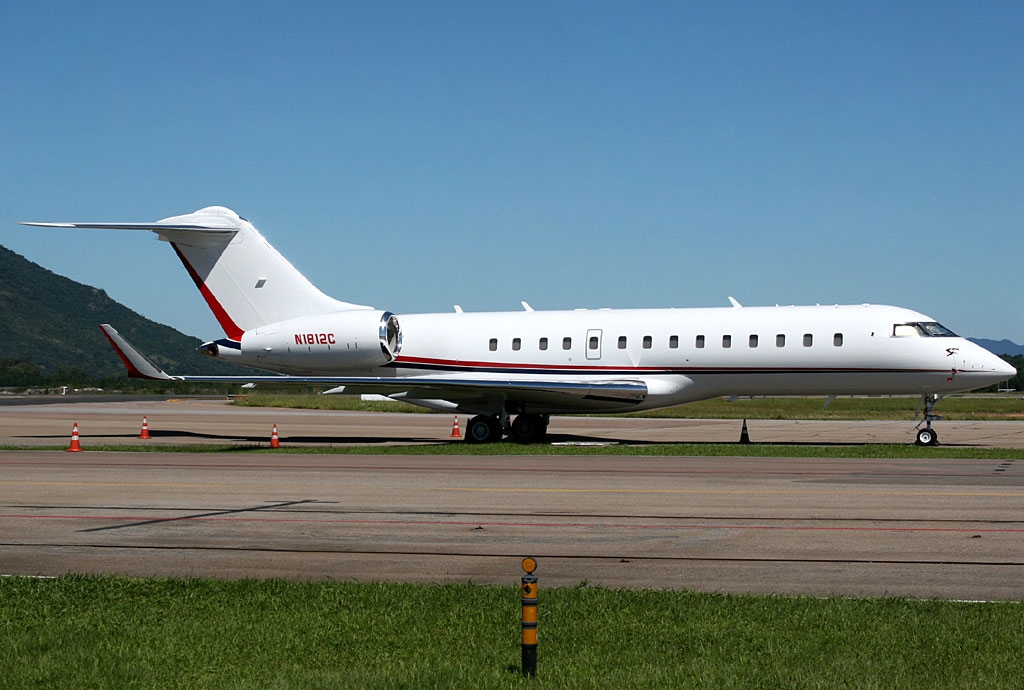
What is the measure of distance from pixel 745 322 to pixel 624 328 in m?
3.29

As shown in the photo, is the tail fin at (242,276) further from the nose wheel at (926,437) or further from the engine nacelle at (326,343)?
the nose wheel at (926,437)

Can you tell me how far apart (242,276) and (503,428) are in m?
8.67

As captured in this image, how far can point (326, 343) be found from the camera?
98.4ft

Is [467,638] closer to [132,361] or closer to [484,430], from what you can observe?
[132,361]

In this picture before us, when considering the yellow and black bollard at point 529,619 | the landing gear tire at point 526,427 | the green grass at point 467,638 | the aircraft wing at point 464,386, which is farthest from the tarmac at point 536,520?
the landing gear tire at point 526,427

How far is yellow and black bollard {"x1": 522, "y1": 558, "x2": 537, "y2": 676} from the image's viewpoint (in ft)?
19.8

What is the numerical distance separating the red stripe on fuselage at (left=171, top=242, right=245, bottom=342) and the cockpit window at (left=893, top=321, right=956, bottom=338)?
17.8 m

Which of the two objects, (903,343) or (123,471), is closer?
(123,471)

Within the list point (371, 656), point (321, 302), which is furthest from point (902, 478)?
point (321, 302)

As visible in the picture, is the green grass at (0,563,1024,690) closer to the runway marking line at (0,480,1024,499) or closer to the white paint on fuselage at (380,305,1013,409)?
the runway marking line at (0,480,1024,499)

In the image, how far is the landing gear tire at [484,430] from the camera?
29.9 m

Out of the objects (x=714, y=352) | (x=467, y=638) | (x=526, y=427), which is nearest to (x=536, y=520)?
(x=467, y=638)

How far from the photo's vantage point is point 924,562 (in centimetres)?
1036

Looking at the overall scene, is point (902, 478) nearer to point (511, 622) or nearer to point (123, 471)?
point (511, 622)
